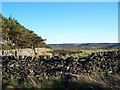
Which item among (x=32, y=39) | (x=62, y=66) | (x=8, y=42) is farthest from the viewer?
(x=32, y=39)

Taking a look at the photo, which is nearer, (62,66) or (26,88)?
(26,88)

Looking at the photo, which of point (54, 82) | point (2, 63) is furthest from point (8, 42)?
point (54, 82)

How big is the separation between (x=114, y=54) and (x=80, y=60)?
174cm

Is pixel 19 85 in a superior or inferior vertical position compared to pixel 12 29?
inferior

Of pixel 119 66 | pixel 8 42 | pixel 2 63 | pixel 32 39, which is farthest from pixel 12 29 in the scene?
pixel 119 66

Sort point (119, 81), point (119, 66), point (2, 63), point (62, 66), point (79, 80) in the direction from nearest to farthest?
point (119, 81) → point (79, 80) → point (119, 66) → point (62, 66) → point (2, 63)

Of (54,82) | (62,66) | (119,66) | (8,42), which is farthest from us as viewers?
(8,42)

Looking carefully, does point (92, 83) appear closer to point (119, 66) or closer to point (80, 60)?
point (119, 66)

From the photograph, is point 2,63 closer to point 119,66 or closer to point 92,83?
point 119,66

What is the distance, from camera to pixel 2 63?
16.9 m

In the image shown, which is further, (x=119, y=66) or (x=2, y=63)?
(x=2, y=63)

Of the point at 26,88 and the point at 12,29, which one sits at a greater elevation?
the point at 12,29

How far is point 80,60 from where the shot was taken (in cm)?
1599

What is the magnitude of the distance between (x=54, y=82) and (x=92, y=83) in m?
1.86
